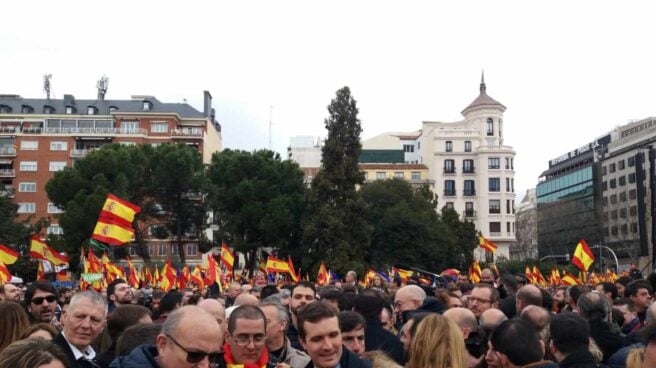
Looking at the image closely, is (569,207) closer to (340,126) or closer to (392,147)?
(392,147)

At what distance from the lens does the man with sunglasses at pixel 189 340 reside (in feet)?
12.9

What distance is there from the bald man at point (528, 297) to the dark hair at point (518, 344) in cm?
261

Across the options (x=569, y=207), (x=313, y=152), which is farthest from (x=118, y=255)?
(x=569, y=207)

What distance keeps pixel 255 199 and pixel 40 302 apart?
44.8 meters

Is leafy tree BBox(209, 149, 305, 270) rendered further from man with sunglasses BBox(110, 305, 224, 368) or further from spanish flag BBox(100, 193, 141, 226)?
man with sunglasses BBox(110, 305, 224, 368)

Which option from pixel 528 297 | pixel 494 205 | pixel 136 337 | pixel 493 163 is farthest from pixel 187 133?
pixel 136 337

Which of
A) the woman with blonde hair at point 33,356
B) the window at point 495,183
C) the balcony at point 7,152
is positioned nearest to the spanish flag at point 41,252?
the woman with blonde hair at point 33,356

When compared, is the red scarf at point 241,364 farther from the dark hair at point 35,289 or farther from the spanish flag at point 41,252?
the spanish flag at point 41,252

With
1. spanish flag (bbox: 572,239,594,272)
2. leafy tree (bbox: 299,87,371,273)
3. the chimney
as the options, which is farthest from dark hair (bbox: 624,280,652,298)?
the chimney

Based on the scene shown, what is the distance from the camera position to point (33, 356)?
11.3ft

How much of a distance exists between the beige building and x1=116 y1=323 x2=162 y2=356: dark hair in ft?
278

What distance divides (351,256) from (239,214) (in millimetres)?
8677

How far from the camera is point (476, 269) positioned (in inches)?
905

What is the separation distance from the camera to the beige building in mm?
89125
